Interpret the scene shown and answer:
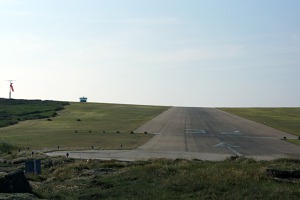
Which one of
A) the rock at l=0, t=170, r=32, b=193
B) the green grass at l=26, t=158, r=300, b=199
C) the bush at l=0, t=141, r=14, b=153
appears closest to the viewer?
the rock at l=0, t=170, r=32, b=193

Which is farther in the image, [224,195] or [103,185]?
[103,185]

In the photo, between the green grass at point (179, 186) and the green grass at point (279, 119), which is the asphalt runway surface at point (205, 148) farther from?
the green grass at point (179, 186)

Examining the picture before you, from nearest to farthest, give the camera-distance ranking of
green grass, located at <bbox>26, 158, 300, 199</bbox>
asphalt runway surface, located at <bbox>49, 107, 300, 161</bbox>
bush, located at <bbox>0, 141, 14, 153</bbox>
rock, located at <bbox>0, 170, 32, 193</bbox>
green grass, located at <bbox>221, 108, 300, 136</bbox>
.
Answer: rock, located at <bbox>0, 170, 32, 193</bbox> < green grass, located at <bbox>26, 158, 300, 199</bbox> < asphalt runway surface, located at <bbox>49, 107, 300, 161</bbox> < bush, located at <bbox>0, 141, 14, 153</bbox> < green grass, located at <bbox>221, 108, 300, 136</bbox>

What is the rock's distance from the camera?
1407 cm

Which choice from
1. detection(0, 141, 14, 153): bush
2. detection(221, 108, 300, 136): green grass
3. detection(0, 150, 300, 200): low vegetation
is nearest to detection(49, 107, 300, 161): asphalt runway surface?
detection(0, 141, 14, 153): bush

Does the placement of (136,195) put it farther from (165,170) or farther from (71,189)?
(165,170)

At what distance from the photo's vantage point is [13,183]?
1433cm

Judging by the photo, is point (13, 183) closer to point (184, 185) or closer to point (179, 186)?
point (179, 186)

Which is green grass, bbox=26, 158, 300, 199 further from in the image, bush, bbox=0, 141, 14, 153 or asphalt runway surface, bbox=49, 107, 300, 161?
bush, bbox=0, 141, 14, 153

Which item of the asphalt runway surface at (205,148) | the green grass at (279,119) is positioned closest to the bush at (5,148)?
the asphalt runway surface at (205,148)

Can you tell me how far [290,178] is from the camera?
1873 centimetres

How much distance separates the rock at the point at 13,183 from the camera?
14.1 m

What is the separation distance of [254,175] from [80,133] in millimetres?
49759

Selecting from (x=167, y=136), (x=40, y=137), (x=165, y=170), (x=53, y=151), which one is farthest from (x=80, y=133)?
(x=165, y=170)
